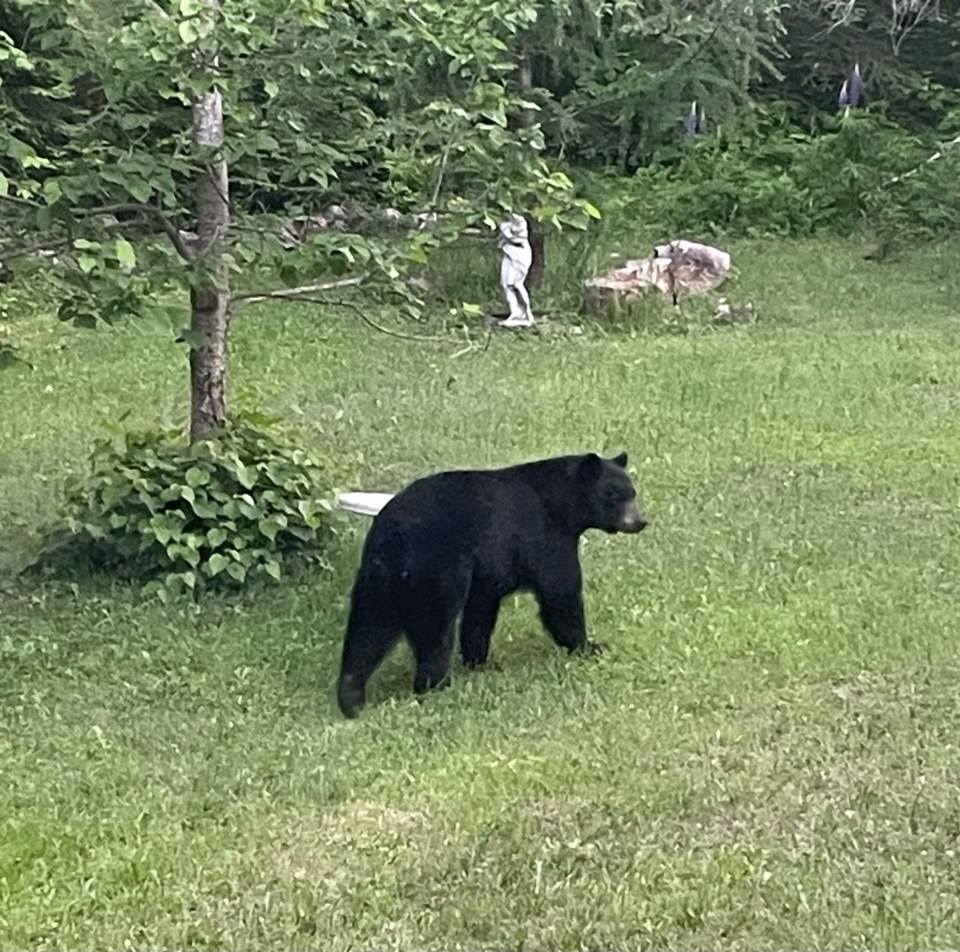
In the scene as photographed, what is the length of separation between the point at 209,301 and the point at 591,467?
2.30 m

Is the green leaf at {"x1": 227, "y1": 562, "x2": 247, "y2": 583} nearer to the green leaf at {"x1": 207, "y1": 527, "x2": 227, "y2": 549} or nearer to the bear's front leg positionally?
the green leaf at {"x1": 207, "y1": 527, "x2": 227, "y2": 549}

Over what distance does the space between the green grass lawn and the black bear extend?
165mm

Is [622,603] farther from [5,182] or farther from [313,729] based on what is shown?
[5,182]

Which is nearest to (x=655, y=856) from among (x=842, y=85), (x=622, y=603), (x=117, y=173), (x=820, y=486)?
(x=622, y=603)

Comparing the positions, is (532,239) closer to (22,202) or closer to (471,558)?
(22,202)

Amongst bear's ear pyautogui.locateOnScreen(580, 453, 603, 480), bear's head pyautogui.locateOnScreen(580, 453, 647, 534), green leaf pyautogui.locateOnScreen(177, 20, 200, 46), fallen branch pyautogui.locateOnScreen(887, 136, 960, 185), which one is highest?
green leaf pyautogui.locateOnScreen(177, 20, 200, 46)

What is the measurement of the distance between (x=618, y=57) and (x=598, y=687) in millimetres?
13541

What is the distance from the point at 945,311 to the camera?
15.9 meters

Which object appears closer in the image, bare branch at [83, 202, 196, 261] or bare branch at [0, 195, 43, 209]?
bare branch at [0, 195, 43, 209]

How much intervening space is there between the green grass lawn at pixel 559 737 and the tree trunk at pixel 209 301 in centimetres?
94

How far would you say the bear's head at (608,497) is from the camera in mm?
6629

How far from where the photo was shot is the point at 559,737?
566 cm

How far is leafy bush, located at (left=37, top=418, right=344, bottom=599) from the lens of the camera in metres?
7.77

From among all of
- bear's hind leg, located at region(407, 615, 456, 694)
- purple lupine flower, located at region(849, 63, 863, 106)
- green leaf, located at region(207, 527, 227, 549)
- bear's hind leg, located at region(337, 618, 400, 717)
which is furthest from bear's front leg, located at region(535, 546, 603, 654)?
purple lupine flower, located at region(849, 63, 863, 106)
